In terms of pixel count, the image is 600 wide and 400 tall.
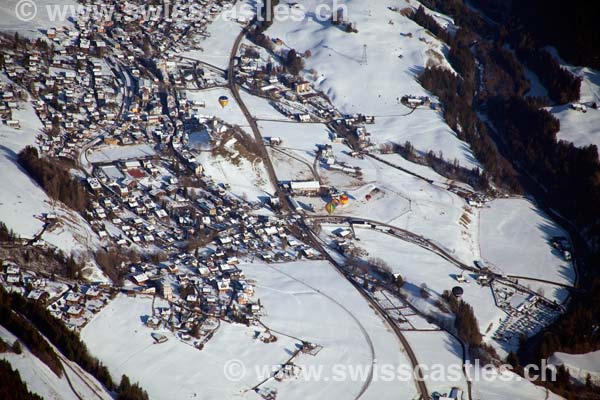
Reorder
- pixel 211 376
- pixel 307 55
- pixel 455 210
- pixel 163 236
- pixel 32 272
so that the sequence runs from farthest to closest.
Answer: pixel 307 55
pixel 455 210
pixel 163 236
pixel 32 272
pixel 211 376

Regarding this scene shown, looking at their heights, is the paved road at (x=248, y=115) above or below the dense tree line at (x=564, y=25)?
below

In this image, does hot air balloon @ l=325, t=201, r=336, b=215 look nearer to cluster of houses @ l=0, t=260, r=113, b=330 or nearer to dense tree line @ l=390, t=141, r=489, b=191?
dense tree line @ l=390, t=141, r=489, b=191

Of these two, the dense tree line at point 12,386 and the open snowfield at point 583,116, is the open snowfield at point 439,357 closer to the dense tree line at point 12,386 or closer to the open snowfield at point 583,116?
the dense tree line at point 12,386

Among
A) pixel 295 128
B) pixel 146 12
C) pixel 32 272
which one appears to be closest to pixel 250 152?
pixel 295 128

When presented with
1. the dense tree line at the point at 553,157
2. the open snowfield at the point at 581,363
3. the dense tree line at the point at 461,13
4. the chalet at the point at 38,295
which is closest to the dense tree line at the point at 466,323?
the dense tree line at the point at 553,157

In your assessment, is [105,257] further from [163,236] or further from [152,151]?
[152,151]

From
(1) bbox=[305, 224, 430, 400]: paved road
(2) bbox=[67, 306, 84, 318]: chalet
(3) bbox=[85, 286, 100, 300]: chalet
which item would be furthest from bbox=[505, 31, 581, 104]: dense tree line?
(2) bbox=[67, 306, 84, 318]: chalet
